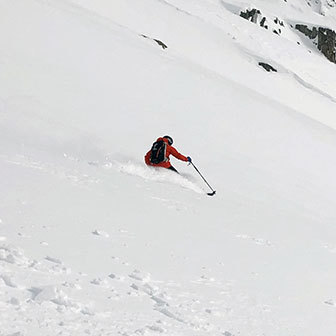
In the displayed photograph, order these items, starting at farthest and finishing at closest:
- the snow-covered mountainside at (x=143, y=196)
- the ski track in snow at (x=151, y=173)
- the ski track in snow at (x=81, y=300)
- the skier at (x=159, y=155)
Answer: the skier at (x=159, y=155) < the ski track in snow at (x=151, y=173) < the snow-covered mountainside at (x=143, y=196) < the ski track in snow at (x=81, y=300)

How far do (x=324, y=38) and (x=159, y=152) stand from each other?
155ft

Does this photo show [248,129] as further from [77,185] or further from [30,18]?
[77,185]

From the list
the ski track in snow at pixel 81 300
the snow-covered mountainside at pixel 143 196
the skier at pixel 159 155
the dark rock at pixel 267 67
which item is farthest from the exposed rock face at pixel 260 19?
the ski track in snow at pixel 81 300

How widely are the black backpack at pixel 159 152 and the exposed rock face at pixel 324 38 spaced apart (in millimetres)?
44506

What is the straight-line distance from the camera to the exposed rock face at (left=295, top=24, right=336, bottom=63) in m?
52.6

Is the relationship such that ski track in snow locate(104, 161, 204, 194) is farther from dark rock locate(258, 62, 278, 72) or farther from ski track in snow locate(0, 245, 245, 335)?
dark rock locate(258, 62, 278, 72)

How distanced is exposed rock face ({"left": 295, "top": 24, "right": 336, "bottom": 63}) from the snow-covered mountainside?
1119 inches

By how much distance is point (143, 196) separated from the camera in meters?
8.90

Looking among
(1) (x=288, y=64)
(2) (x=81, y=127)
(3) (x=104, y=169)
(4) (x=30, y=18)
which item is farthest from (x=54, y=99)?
(1) (x=288, y=64)

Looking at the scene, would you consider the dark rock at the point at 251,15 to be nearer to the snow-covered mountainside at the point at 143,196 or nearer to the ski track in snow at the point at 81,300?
the snow-covered mountainside at the point at 143,196

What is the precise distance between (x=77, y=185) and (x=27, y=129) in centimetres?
404

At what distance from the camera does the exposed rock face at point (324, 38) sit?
52625 millimetres

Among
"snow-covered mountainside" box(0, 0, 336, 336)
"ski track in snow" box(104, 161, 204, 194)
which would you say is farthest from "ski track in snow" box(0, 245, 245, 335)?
"ski track in snow" box(104, 161, 204, 194)

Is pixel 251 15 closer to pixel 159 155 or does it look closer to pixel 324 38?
pixel 324 38
